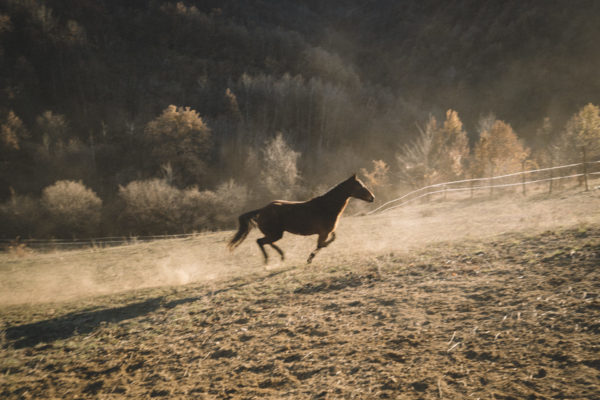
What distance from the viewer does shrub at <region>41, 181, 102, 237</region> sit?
34500 mm

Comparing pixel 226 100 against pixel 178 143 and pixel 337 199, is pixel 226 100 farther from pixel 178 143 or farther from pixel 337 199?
pixel 337 199

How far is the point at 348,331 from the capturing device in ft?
12.2

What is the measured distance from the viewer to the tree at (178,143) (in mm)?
48062

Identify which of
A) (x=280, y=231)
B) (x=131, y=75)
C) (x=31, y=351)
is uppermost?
(x=131, y=75)

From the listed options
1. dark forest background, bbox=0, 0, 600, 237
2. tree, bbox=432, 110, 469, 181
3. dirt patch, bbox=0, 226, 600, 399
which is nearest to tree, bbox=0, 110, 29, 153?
dark forest background, bbox=0, 0, 600, 237

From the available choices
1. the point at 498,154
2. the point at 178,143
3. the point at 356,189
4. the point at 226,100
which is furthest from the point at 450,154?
the point at 226,100

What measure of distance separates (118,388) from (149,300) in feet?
9.89

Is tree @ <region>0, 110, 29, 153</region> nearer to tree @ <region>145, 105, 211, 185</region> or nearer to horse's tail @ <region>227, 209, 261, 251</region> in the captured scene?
tree @ <region>145, 105, 211, 185</region>

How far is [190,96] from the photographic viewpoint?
77.5 m

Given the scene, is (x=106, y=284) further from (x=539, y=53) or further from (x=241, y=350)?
(x=539, y=53)

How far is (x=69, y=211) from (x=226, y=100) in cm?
4697

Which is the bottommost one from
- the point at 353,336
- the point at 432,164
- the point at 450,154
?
the point at 353,336

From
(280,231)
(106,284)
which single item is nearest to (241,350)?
(280,231)

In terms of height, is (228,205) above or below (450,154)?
below
